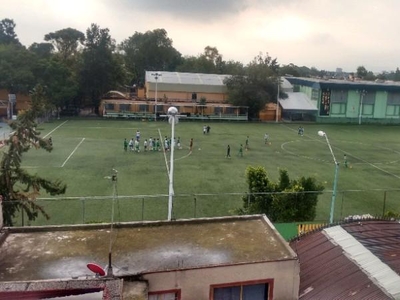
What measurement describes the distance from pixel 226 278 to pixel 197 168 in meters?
25.7

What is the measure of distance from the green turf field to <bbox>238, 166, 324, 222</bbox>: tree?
3.53ft

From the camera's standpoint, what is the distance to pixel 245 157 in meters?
39.5

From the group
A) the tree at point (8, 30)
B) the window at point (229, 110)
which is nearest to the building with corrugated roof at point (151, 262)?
the window at point (229, 110)

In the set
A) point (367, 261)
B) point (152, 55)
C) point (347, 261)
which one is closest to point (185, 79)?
point (152, 55)

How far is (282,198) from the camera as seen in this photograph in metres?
21.8

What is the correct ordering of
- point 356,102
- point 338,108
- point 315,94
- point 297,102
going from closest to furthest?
point 338,108 < point 356,102 < point 315,94 < point 297,102

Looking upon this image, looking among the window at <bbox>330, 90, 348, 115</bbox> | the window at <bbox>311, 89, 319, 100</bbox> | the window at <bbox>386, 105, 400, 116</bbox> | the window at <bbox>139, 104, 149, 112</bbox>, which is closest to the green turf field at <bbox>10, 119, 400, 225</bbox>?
the window at <bbox>139, 104, 149, 112</bbox>

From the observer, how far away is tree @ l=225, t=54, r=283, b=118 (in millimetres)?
68188

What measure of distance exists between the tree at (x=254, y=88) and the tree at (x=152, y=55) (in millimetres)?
34101

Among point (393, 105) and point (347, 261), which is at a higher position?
point (393, 105)

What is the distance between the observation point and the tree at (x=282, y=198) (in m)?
21.7

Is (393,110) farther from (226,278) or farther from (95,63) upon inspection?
(226,278)

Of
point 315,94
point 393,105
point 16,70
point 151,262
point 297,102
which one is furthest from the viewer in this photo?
point 393,105

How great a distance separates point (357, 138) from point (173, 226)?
46.9 meters
